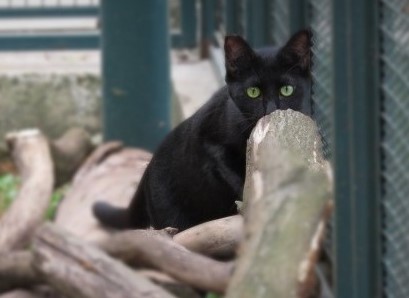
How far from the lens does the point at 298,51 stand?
62cm

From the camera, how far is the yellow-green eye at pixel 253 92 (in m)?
0.58

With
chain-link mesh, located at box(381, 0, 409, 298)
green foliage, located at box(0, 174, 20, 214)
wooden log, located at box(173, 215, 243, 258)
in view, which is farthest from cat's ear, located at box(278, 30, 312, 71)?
green foliage, located at box(0, 174, 20, 214)

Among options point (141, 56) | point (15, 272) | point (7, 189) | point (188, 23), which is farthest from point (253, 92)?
point (188, 23)

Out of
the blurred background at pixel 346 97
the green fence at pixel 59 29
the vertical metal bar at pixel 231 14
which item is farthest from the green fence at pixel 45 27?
the blurred background at pixel 346 97

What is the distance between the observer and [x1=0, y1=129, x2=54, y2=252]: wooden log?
15.7ft

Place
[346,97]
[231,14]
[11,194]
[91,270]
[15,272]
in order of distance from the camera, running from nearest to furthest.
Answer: [91,270] → [346,97] → [15,272] → [231,14] → [11,194]

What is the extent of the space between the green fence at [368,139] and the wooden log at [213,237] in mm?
2079

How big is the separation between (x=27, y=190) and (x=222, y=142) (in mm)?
4767

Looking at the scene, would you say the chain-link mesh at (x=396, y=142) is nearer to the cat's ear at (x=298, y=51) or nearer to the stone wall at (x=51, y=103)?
the cat's ear at (x=298, y=51)

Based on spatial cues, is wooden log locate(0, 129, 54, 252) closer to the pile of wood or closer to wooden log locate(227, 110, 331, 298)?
the pile of wood

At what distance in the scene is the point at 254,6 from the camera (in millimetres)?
4699

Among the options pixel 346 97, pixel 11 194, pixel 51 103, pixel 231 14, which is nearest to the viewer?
pixel 346 97

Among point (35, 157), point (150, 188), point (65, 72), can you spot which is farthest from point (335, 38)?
point (65, 72)

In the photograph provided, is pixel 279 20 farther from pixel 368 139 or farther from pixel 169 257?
pixel 169 257
